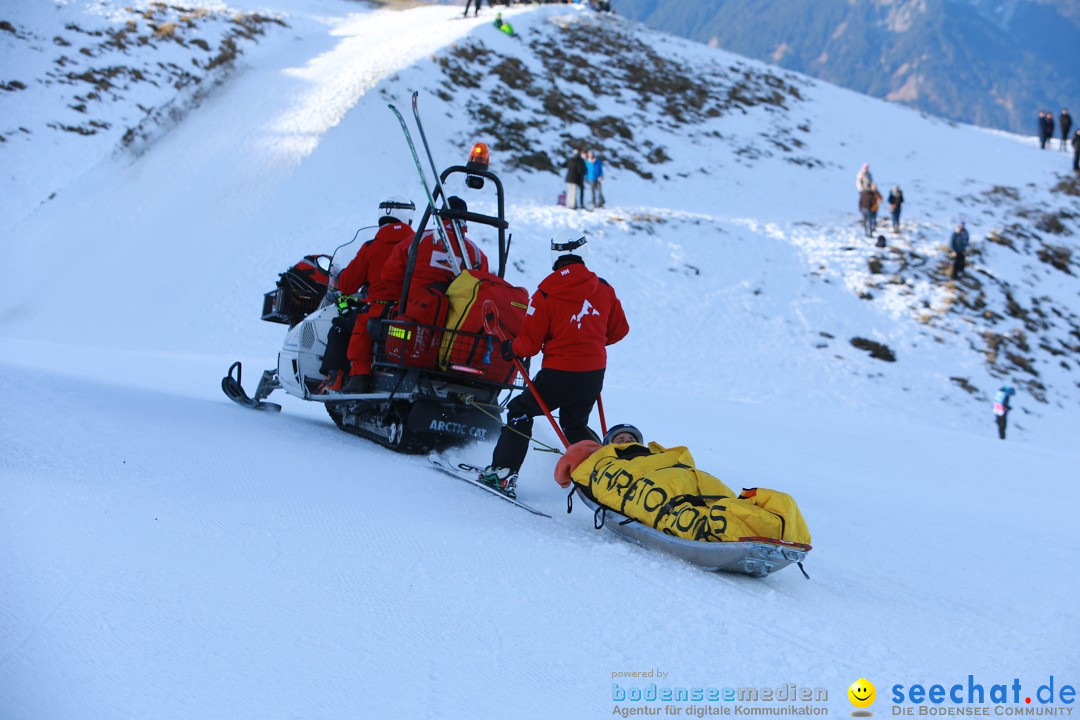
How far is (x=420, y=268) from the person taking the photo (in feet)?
20.1

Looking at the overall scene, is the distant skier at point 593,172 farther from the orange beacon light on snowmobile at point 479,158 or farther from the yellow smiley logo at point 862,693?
the yellow smiley logo at point 862,693

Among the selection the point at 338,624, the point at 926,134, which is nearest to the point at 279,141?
the point at 338,624

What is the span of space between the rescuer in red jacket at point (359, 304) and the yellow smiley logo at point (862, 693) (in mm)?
4348

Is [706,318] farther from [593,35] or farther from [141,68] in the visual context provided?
[593,35]

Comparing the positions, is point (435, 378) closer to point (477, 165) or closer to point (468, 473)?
point (468, 473)

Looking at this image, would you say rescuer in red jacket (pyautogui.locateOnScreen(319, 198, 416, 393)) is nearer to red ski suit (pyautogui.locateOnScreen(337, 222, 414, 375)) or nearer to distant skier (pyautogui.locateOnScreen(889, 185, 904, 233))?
red ski suit (pyautogui.locateOnScreen(337, 222, 414, 375))

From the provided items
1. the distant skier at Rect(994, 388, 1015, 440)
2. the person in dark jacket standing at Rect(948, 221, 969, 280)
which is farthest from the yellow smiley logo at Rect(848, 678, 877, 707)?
the person in dark jacket standing at Rect(948, 221, 969, 280)

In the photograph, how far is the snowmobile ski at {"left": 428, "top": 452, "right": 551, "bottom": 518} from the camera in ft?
16.1

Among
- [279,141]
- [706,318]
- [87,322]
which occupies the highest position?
[279,141]

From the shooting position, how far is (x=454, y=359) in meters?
5.98

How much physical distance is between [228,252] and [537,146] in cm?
1132

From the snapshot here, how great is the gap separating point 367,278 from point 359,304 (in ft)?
0.70

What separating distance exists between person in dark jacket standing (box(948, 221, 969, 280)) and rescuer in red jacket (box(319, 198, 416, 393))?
16726 mm

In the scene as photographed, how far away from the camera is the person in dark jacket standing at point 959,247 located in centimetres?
1975
